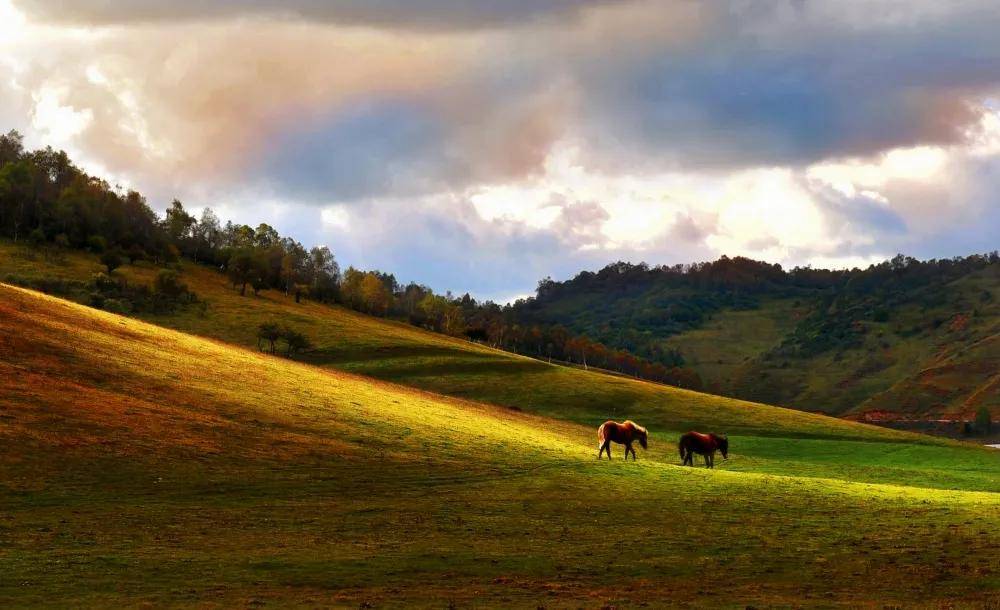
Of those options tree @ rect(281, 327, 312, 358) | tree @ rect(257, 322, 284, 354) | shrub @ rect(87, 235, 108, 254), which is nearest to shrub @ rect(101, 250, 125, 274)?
shrub @ rect(87, 235, 108, 254)

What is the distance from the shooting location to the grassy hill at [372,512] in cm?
2131

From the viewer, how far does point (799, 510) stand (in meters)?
31.8

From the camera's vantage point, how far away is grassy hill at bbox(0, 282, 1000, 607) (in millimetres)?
21312

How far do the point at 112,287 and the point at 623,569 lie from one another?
324ft

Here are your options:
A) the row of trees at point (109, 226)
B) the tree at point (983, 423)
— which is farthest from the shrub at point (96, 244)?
the tree at point (983, 423)

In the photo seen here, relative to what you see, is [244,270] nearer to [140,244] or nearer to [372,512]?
[140,244]

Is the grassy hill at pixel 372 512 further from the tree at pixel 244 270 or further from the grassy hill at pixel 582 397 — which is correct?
the tree at pixel 244 270

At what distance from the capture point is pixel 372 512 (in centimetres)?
2912

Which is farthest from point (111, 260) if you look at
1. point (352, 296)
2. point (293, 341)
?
point (352, 296)

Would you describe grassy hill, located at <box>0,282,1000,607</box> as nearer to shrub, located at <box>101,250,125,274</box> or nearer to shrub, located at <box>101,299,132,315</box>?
shrub, located at <box>101,299,132,315</box>

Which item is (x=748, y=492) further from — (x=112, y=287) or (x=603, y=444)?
(x=112, y=287)

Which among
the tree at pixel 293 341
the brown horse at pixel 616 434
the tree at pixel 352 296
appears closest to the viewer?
the brown horse at pixel 616 434

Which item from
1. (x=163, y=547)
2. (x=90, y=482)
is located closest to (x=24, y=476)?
(x=90, y=482)

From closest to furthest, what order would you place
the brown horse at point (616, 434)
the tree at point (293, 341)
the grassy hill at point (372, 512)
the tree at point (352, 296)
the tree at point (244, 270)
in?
the grassy hill at point (372, 512)
the brown horse at point (616, 434)
the tree at point (293, 341)
the tree at point (244, 270)
the tree at point (352, 296)
